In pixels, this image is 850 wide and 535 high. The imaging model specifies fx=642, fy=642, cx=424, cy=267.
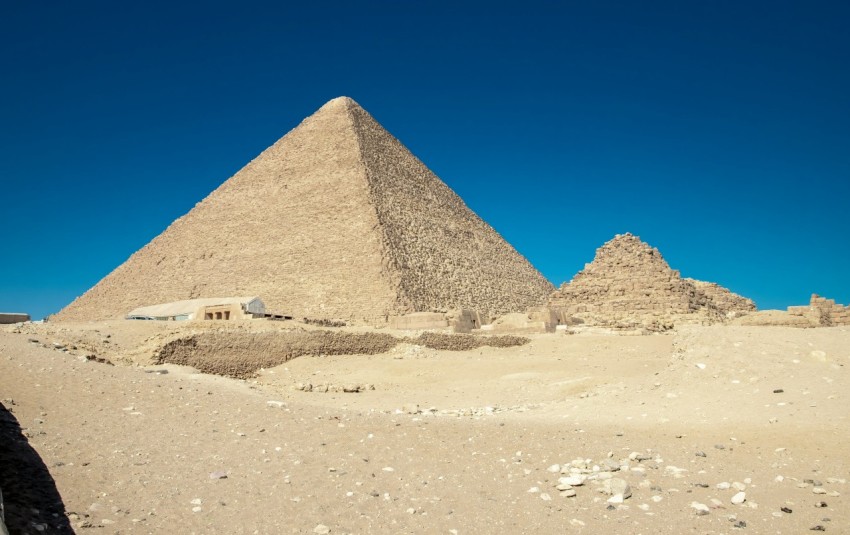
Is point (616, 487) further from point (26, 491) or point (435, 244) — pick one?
point (435, 244)

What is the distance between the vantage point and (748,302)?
108ft

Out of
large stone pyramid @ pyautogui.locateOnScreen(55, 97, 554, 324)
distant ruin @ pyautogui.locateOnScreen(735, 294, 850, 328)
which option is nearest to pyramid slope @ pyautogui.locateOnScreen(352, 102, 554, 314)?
large stone pyramid @ pyautogui.locateOnScreen(55, 97, 554, 324)

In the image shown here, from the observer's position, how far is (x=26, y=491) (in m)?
4.15

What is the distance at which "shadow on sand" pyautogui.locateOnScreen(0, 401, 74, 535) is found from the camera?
3.66m

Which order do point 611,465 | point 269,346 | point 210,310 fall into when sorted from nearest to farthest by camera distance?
point 611,465
point 269,346
point 210,310

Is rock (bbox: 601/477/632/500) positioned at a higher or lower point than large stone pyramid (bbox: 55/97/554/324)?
lower

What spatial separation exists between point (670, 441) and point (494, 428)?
164 cm

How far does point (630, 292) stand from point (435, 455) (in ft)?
68.9

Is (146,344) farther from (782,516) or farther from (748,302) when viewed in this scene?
(748,302)

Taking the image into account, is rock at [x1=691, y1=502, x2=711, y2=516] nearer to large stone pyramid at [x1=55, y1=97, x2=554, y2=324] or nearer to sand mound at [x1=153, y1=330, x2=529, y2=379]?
sand mound at [x1=153, y1=330, x2=529, y2=379]

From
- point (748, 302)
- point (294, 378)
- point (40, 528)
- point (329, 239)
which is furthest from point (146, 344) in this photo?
point (748, 302)

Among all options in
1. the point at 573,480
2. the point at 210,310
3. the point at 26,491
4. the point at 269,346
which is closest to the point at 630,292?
the point at 269,346

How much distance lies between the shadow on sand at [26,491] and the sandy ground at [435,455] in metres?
0.02

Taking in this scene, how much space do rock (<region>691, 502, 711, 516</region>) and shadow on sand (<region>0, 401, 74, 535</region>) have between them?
3.93m
